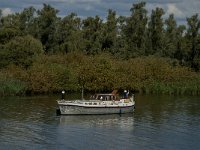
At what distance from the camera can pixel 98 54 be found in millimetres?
134500

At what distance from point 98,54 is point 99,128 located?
6779 centimetres

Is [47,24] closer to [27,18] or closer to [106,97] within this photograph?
[27,18]

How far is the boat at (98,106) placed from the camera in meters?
76.2

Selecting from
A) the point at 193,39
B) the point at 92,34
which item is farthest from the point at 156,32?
the point at 92,34

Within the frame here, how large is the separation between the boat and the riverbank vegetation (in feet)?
86.9

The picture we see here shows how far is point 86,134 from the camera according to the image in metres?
62.8

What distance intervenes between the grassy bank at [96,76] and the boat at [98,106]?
2651cm

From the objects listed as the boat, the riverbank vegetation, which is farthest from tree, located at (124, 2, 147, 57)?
the boat

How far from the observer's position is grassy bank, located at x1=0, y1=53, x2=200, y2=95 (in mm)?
107688

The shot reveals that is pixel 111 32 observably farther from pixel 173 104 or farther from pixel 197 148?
pixel 197 148

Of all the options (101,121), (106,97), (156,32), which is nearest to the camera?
(101,121)

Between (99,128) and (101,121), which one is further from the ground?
(101,121)

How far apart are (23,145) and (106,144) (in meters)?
8.45

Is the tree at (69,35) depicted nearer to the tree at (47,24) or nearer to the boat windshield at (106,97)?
the tree at (47,24)
